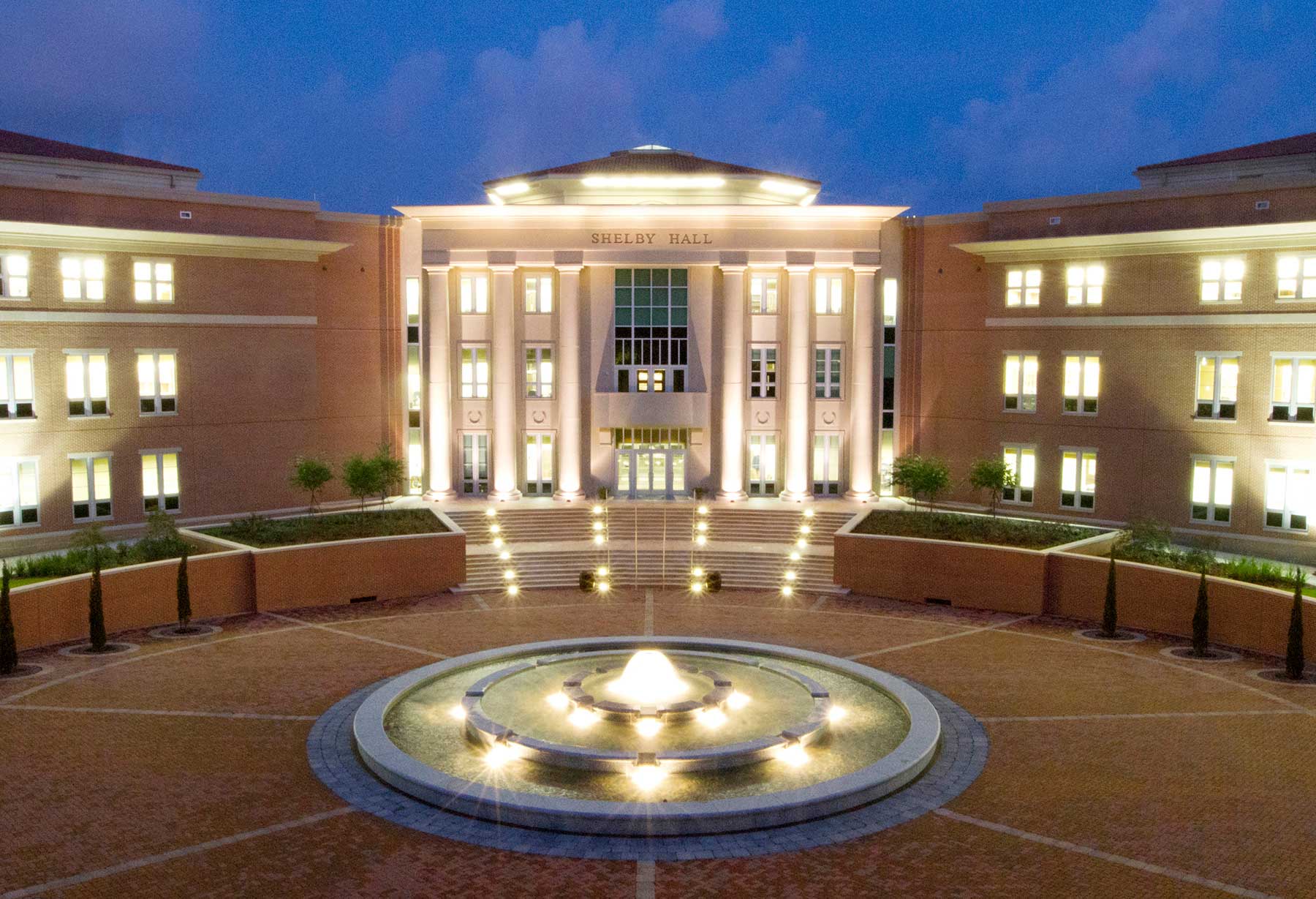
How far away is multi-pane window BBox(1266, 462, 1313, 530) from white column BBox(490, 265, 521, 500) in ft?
102

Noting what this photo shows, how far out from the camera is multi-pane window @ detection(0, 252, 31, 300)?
37.9m

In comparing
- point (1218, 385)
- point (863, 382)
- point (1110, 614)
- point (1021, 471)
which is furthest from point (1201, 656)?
point (863, 382)

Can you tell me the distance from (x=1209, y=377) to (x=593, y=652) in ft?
89.4

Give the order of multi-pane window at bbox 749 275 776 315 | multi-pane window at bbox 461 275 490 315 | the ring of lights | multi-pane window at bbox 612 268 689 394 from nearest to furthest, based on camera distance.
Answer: the ring of lights → multi-pane window at bbox 612 268 689 394 → multi-pane window at bbox 749 275 776 315 → multi-pane window at bbox 461 275 490 315

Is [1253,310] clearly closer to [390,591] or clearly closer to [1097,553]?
[1097,553]

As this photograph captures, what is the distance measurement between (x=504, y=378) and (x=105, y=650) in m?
23.9

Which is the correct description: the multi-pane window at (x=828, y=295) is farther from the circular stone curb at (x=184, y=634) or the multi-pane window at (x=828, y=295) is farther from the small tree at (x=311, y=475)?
the circular stone curb at (x=184, y=634)

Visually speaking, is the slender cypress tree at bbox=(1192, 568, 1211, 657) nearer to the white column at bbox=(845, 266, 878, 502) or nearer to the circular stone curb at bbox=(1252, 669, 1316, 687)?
the circular stone curb at bbox=(1252, 669, 1316, 687)

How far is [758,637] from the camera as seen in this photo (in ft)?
101

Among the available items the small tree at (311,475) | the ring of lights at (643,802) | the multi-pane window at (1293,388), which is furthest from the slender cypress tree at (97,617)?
the multi-pane window at (1293,388)

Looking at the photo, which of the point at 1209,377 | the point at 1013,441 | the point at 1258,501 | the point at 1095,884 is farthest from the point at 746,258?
the point at 1095,884

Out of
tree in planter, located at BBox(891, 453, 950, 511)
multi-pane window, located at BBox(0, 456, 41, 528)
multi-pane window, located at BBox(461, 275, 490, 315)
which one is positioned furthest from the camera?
multi-pane window, located at BBox(461, 275, 490, 315)

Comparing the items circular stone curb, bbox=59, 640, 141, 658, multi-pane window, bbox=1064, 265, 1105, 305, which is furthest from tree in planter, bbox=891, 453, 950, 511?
circular stone curb, bbox=59, 640, 141, 658

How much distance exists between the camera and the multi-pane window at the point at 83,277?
1550 inches
